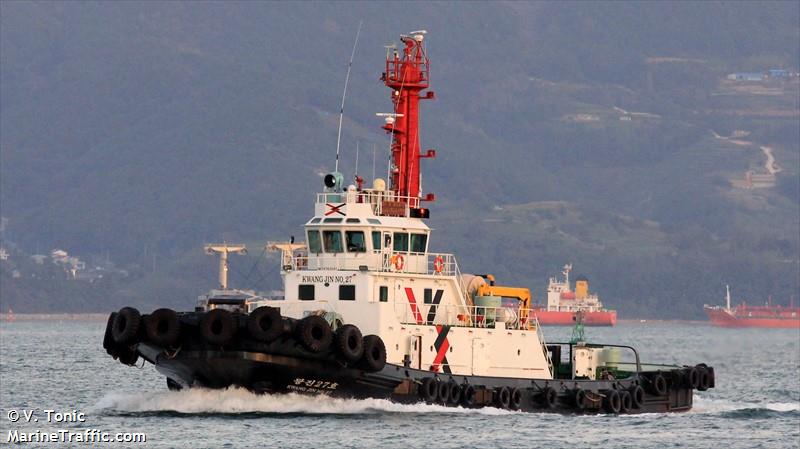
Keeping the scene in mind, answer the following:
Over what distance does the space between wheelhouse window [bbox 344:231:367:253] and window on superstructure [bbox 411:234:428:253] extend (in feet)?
4.18

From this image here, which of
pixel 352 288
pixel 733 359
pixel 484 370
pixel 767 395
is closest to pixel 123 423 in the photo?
pixel 352 288

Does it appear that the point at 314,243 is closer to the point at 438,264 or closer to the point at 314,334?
the point at 438,264

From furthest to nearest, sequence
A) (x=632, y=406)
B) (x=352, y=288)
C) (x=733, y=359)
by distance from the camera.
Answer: (x=733, y=359)
(x=632, y=406)
(x=352, y=288)

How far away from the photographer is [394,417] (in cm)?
4016

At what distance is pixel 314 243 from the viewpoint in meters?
42.8

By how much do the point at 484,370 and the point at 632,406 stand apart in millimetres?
4609

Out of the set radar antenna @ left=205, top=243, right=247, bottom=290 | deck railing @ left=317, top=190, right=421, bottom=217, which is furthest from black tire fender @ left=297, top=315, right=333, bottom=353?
radar antenna @ left=205, top=243, right=247, bottom=290

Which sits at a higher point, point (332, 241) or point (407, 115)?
point (407, 115)

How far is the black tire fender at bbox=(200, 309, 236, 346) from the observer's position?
38.6 meters

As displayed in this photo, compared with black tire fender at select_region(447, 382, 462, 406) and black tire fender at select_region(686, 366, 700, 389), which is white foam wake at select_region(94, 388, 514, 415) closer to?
black tire fender at select_region(447, 382, 462, 406)

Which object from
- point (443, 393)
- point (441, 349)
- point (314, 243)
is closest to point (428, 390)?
point (443, 393)

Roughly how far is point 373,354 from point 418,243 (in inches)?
174

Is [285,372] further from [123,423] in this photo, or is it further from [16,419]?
[16,419]

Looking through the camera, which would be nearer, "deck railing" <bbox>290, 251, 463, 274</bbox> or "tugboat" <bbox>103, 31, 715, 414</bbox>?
"tugboat" <bbox>103, 31, 715, 414</bbox>
